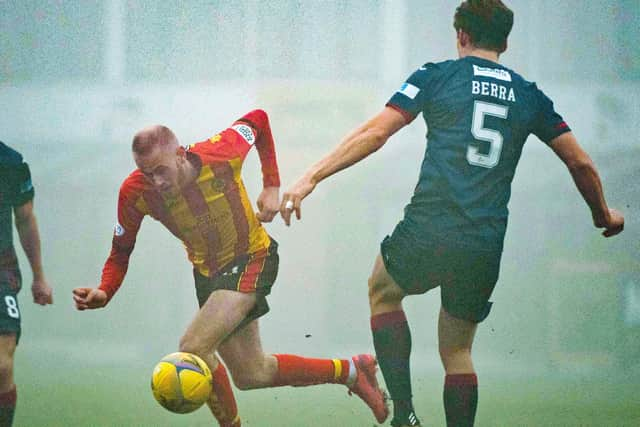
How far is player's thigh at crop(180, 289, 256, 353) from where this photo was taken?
388cm

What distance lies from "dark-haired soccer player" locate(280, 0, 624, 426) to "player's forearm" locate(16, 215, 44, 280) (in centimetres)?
176

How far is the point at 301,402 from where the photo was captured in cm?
473

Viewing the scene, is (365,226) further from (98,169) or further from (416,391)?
(98,169)

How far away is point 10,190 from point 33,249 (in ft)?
1.13

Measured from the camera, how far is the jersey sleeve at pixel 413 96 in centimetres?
354

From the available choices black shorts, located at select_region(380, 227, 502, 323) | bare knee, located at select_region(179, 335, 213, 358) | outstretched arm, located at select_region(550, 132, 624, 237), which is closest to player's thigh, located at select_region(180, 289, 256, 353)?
bare knee, located at select_region(179, 335, 213, 358)

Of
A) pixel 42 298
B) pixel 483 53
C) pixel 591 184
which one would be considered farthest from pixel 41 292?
pixel 591 184

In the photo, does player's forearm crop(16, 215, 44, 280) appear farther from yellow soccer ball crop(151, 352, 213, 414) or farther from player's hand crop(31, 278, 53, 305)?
yellow soccer ball crop(151, 352, 213, 414)

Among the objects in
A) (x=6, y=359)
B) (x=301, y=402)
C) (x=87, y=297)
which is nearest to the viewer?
(x=87, y=297)

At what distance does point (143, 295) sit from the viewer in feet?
15.8

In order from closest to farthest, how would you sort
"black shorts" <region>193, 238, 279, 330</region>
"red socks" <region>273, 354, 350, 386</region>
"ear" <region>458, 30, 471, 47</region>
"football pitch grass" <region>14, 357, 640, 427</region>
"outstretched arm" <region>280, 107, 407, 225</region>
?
"outstretched arm" <region>280, 107, 407, 225</region>, "ear" <region>458, 30, 471, 47</region>, "black shorts" <region>193, 238, 279, 330</region>, "red socks" <region>273, 354, 350, 386</region>, "football pitch grass" <region>14, 357, 640, 427</region>

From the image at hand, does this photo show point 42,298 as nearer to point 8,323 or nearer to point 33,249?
point 33,249

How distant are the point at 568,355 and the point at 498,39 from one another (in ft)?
6.62

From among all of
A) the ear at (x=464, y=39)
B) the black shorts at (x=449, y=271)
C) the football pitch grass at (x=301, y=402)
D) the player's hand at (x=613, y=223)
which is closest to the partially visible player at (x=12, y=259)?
the football pitch grass at (x=301, y=402)
